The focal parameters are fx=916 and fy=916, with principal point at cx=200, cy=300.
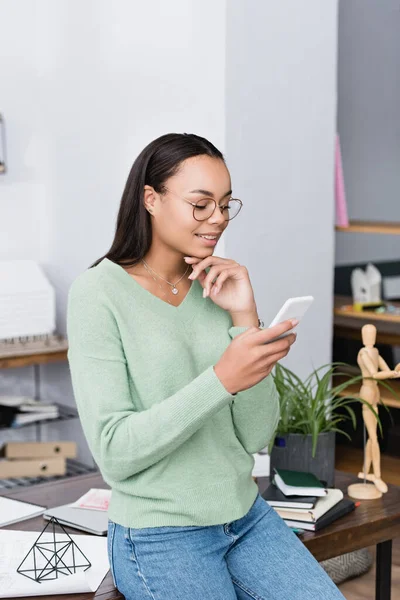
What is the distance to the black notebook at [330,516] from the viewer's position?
2.12 m

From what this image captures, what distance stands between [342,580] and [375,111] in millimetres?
3326

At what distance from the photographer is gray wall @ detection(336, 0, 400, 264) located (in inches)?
212

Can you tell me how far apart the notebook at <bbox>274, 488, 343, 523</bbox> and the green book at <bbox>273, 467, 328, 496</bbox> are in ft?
0.07

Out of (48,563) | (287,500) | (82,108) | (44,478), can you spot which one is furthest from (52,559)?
(82,108)

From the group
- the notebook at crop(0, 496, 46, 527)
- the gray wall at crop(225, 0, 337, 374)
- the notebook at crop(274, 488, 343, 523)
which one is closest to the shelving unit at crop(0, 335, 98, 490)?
the gray wall at crop(225, 0, 337, 374)

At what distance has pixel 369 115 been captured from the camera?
5.57 metres

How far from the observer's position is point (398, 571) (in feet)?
10.6

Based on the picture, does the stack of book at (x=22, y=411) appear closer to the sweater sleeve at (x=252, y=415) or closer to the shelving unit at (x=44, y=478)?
the shelving unit at (x=44, y=478)

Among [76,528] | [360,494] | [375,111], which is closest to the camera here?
[76,528]

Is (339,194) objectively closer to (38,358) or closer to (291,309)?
(38,358)

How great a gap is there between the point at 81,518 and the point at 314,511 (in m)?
0.54

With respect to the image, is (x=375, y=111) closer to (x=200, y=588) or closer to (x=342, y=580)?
(x=342, y=580)

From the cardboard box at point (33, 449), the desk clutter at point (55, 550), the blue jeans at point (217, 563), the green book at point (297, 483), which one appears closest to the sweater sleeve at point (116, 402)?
the blue jeans at point (217, 563)

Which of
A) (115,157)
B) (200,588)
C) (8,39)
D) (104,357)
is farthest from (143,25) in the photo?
(200,588)
